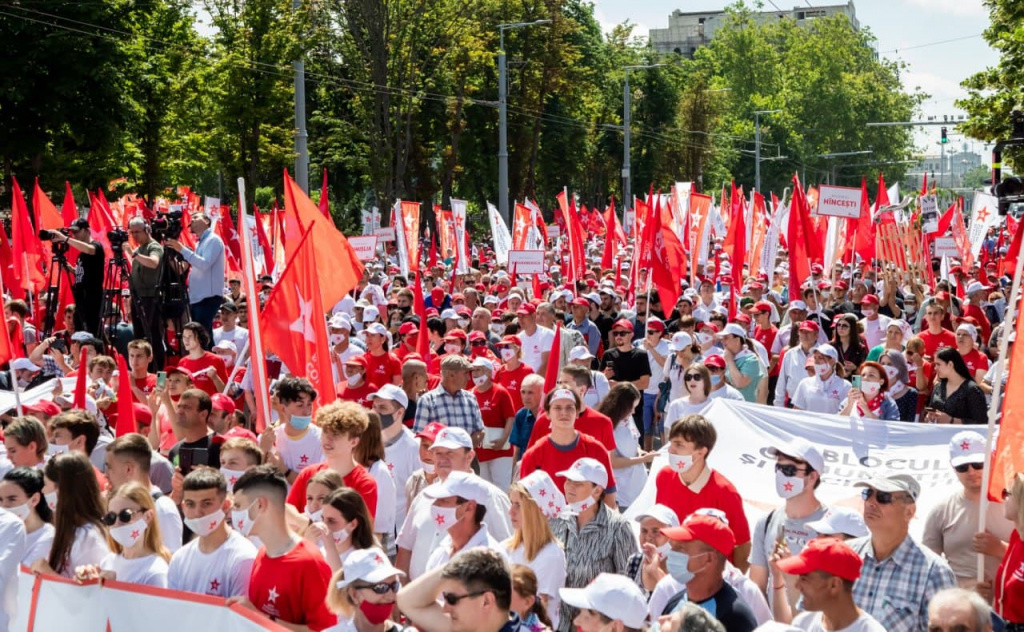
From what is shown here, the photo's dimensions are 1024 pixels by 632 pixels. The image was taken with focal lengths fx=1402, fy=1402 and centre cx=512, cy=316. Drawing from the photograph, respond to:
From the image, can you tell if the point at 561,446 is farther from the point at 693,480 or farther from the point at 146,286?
the point at 146,286

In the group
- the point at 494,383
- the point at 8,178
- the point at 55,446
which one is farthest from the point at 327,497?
the point at 8,178

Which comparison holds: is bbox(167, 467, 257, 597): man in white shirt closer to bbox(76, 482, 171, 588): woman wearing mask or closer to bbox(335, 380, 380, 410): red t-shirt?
bbox(76, 482, 171, 588): woman wearing mask

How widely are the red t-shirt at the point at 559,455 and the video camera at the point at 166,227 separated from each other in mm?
7328

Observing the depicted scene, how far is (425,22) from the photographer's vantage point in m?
38.6

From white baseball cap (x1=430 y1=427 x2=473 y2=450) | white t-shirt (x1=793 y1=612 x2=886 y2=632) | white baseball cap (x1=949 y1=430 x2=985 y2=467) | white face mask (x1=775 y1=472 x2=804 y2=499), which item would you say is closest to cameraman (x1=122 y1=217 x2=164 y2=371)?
white baseball cap (x1=430 y1=427 x2=473 y2=450)

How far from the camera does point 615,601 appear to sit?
185 inches

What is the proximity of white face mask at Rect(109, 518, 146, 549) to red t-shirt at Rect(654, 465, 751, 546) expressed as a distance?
2.52 metres

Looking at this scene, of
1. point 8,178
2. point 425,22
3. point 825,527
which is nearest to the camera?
point 825,527

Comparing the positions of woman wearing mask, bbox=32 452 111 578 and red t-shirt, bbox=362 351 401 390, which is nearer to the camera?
woman wearing mask, bbox=32 452 111 578

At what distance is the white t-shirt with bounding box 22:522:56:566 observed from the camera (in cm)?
632

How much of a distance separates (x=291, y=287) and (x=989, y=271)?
19.2 meters

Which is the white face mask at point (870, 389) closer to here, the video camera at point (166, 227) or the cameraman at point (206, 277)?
the cameraman at point (206, 277)

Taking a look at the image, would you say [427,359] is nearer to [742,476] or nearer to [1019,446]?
[742,476]

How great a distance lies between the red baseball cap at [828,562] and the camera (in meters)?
4.82
